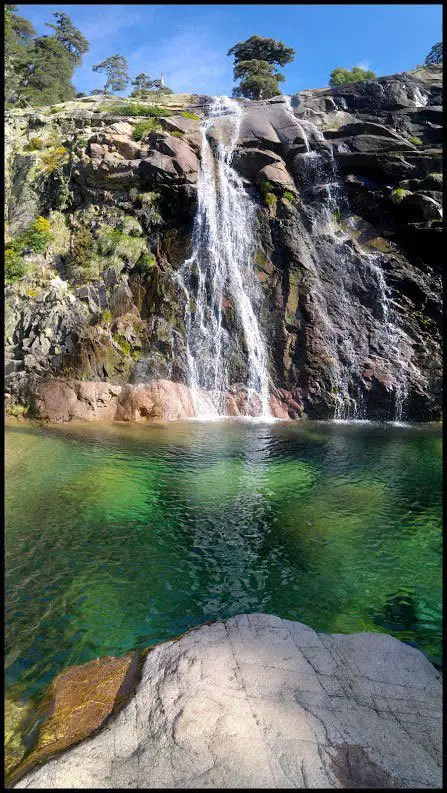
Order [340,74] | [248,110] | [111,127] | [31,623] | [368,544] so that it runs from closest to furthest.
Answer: [31,623]
[368,544]
[111,127]
[248,110]
[340,74]

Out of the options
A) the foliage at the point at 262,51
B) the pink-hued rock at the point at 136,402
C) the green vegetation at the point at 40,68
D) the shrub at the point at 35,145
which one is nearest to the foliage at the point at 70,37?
the green vegetation at the point at 40,68

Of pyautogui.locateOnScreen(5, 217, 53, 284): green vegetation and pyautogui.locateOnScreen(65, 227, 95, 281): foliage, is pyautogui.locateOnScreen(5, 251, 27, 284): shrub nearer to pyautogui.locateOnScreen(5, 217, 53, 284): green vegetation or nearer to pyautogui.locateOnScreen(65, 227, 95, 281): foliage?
pyautogui.locateOnScreen(5, 217, 53, 284): green vegetation

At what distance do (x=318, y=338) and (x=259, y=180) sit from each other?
910cm

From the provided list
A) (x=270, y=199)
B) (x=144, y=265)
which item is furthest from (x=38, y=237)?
(x=270, y=199)

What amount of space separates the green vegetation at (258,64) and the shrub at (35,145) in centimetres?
2514

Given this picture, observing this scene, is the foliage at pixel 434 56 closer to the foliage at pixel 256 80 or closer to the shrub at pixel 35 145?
the foliage at pixel 256 80

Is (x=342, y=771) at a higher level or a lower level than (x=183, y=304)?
lower

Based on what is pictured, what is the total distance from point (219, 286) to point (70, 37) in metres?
50.9

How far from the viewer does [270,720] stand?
137 inches

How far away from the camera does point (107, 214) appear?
71.7 feet

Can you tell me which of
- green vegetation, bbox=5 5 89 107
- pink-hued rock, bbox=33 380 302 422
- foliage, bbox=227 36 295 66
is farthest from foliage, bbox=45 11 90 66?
pink-hued rock, bbox=33 380 302 422

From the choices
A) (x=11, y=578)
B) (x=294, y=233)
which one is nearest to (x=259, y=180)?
(x=294, y=233)

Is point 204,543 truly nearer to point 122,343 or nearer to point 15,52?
point 122,343

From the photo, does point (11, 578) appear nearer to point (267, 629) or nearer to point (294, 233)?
point (267, 629)
